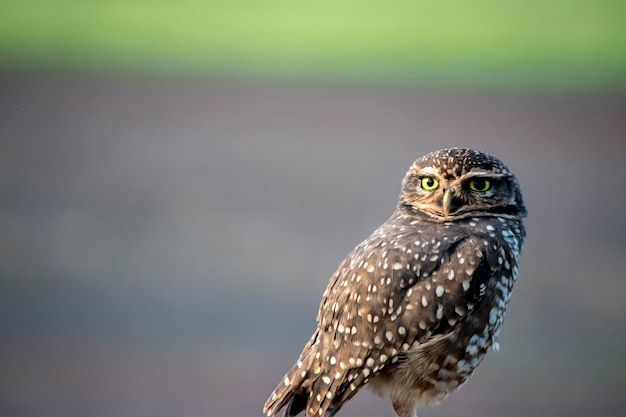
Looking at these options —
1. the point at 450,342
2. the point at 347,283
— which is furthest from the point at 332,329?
the point at 450,342

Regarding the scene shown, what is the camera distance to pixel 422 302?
3328 millimetres

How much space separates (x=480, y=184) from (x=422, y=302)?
0.59 m

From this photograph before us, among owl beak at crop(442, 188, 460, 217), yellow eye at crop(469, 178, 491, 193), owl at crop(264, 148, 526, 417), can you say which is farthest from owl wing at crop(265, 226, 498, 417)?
yellow eye at crop(469, 178, 491, 193)

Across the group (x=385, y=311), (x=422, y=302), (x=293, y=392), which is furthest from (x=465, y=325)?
(x=293, y=392)

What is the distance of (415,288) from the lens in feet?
11.0

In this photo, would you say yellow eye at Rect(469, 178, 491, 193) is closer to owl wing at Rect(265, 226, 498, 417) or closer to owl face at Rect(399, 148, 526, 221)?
owl face at Rect(399, 148, 526, 221)

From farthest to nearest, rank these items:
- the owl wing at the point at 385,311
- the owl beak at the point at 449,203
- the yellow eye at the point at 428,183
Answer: the yellow eye at the point at 428,183
the owl beak at the point at 449,203
the owl wing at the point at 385,311

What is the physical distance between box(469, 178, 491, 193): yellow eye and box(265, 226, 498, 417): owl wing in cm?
25

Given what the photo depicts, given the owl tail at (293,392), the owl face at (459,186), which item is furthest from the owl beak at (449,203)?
the owl tail at (293,392)

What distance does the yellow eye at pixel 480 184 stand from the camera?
3.55m

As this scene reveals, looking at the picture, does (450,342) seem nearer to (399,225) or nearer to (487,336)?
(487,336)

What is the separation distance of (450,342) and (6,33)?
17125 mm

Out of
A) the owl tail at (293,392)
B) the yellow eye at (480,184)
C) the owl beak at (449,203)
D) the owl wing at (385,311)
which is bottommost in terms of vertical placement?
the owl tail at (293,392)

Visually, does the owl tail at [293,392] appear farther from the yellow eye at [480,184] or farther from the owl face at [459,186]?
the yellow eye at [480,184]
